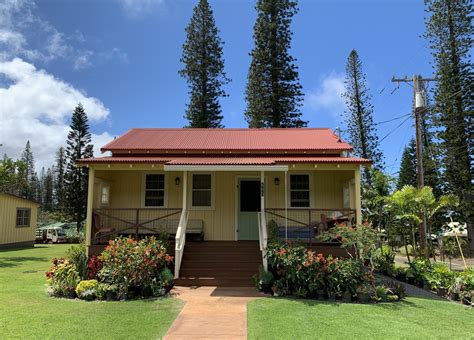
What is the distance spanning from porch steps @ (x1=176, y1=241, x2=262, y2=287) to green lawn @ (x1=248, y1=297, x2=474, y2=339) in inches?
79.7

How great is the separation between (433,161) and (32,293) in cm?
2647

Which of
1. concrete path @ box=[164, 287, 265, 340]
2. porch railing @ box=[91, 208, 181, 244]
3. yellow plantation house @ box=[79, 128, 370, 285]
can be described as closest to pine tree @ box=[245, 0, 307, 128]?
yellow plantation house @ box=[79, 128, 370, 285]

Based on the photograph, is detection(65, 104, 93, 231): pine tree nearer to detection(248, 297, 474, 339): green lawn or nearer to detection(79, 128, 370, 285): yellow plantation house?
detection(79, 128, 370, 285): yellow plantation house

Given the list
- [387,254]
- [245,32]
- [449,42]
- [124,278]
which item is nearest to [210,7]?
[245,32]

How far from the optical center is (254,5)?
2945 centimetres

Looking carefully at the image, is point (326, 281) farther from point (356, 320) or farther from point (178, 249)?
point (178, 249)

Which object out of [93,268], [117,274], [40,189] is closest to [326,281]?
[117,274]

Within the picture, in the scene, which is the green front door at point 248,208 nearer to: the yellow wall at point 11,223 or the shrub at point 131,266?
the shrub at point 131,266

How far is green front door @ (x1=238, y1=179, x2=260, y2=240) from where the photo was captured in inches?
507

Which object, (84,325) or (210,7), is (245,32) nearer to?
(210,7)

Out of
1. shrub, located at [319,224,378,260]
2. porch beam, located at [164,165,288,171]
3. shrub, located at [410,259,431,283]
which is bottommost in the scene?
shrub, located at [410,259,431,283]

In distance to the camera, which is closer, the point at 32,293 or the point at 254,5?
the point at 32,293

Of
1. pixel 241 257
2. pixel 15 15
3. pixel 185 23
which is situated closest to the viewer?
pixel 241 257

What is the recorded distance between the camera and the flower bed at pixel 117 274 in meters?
8.60
